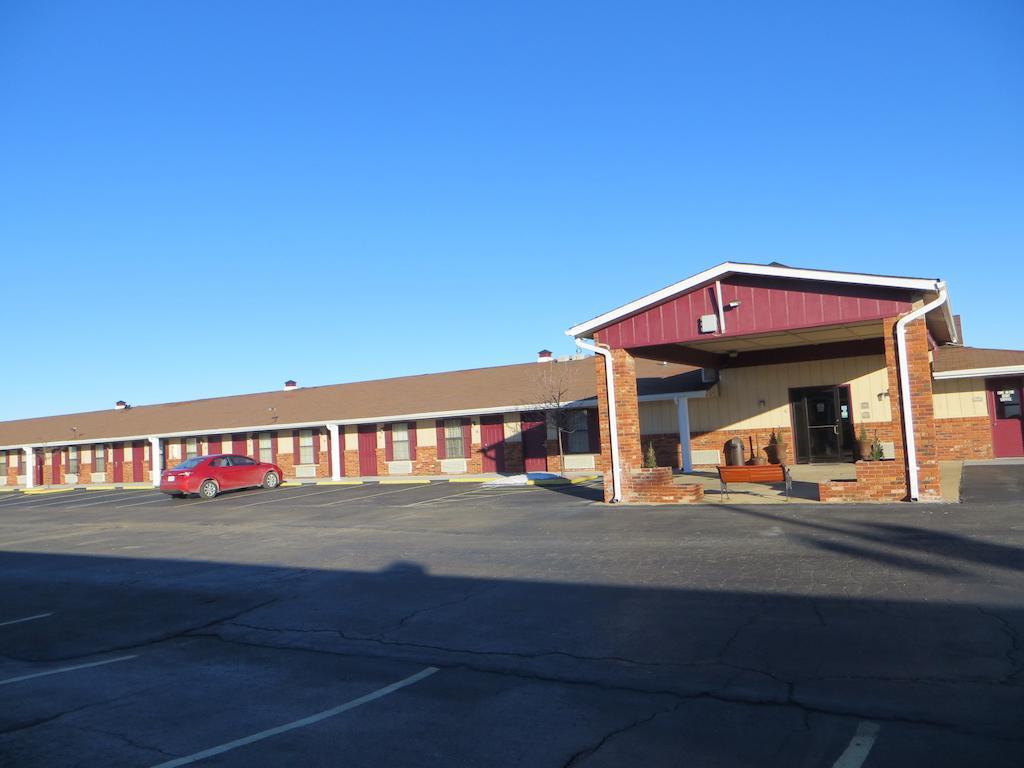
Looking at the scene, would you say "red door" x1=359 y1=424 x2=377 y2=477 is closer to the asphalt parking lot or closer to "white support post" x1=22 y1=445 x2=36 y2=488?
the asphalt parking lot

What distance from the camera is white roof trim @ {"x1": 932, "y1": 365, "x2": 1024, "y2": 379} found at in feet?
68.8

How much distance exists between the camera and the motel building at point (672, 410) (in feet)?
47.2

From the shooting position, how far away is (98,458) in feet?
135

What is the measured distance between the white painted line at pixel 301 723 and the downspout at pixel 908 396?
10.5 m

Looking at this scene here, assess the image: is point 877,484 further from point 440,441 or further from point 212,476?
point 212,476

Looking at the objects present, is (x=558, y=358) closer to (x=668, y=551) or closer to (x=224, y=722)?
(x=668, y=551)

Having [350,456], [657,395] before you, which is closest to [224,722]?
[657,395]

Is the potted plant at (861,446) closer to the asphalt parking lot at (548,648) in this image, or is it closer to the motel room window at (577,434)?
the motel room window at (577,434)

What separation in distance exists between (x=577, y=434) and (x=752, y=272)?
13.6 meters

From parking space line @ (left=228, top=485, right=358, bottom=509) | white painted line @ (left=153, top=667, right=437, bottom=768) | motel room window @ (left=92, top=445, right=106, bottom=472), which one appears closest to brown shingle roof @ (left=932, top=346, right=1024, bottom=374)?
parking space line @ (left=228, top=485, right=358, bottom=509)

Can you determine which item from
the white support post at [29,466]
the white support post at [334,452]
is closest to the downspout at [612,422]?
the white support post at [334,452]

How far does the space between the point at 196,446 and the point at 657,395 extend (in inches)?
925

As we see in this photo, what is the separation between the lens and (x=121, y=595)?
409 inches

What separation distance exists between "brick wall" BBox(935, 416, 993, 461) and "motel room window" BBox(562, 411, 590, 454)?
10.8m
